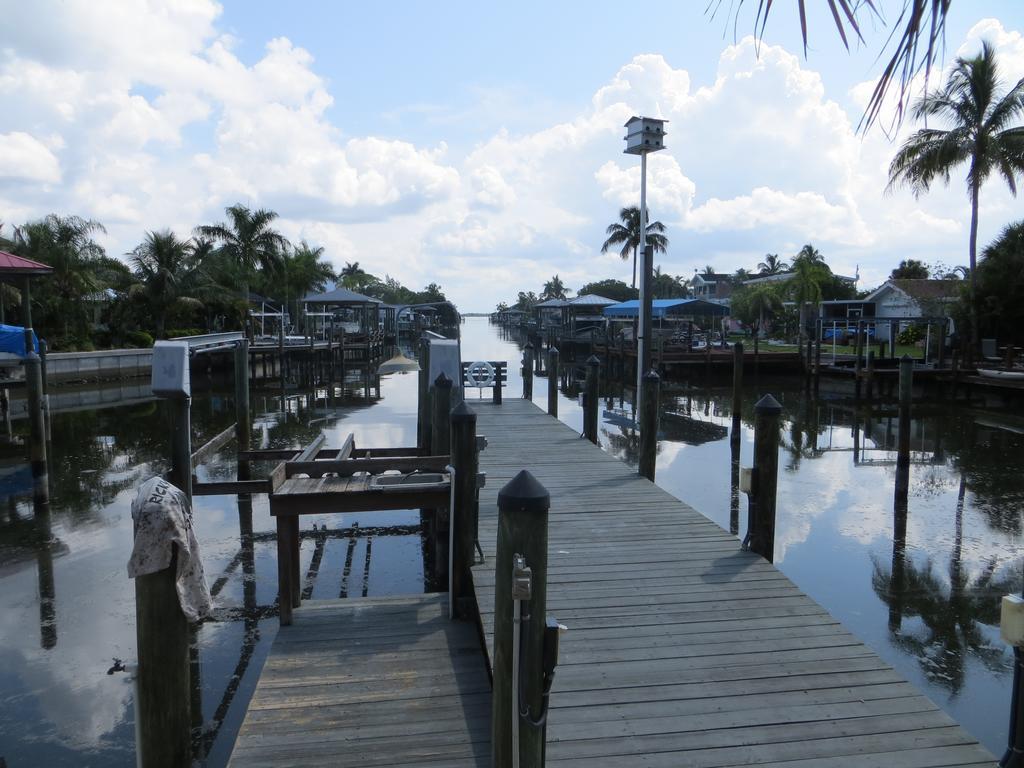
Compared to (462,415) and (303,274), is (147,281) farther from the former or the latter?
(462,415)

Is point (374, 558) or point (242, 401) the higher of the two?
point (242, 401)

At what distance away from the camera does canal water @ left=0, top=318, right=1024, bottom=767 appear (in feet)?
21.1

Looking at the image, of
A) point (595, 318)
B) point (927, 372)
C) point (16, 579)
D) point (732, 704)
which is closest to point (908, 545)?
point (732, 704)

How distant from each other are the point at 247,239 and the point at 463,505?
153ft

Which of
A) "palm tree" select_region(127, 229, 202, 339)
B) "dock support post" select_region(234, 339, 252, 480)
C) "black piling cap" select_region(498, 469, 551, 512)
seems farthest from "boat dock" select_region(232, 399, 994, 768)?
"palm tree" select_region(127, 229, 202, 339)

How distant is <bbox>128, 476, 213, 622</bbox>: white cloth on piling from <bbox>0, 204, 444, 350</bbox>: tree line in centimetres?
2928

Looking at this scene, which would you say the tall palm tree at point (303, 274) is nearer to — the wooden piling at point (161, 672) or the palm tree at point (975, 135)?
the palm tree at point (975, 135)

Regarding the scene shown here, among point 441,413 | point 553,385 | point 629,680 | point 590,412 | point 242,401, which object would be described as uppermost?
point 441,413

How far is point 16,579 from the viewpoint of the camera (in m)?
9.17

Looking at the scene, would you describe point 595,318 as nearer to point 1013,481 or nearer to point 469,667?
point 1013,481

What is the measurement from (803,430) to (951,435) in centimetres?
351

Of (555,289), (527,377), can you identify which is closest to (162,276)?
(527,377)

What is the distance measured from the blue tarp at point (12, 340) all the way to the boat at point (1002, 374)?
28.4 metres

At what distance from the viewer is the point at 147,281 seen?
38.7 meters
